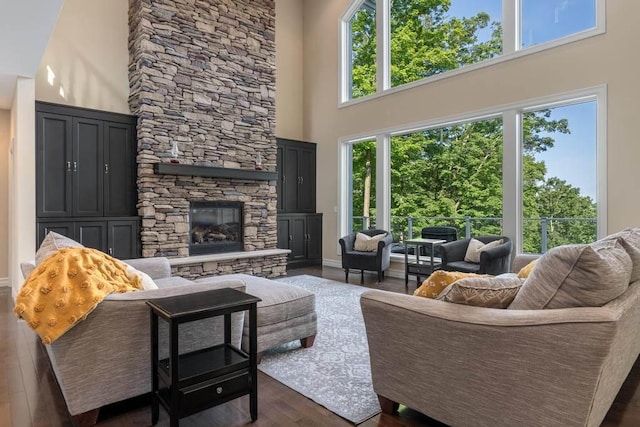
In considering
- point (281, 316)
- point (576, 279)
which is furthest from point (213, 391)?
point (576, 279)

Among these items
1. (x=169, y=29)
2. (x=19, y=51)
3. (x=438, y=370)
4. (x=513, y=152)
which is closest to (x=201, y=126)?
(x=169, y=29)

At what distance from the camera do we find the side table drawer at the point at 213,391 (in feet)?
6.14

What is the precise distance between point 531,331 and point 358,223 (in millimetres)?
5919

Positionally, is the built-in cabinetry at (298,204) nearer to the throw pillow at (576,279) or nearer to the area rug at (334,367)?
the area rug at (334,367)

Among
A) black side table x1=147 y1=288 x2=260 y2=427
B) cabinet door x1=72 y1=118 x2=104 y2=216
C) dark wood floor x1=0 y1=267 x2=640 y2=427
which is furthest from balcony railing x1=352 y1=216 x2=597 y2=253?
cabinet door x1=72 y1=118 x2=104 y2=216

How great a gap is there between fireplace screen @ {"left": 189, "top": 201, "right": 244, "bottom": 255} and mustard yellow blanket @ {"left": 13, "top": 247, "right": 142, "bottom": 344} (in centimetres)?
390

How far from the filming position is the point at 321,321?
3.92m

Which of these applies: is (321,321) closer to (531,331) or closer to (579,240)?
(531,331)

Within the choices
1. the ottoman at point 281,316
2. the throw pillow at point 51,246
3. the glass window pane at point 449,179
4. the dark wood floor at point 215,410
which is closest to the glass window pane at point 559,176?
the glass window pane at point 449,179

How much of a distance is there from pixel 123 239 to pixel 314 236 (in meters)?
3.57

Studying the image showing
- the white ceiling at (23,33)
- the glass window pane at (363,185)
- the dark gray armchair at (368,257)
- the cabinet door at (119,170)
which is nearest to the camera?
the white ceiling at (23,33)

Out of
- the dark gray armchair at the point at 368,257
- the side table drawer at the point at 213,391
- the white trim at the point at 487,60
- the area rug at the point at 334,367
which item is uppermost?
the white trim at the point at 487,60

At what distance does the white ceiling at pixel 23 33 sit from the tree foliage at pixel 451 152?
16.6 ft

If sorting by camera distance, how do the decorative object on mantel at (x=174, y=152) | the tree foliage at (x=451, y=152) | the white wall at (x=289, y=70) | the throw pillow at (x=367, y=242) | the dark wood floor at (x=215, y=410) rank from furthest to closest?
the white wall at (x=289, y=70), the throw pillow at (x=367, y=242), the decorative object on mantel at (x=174, y=152), the tree foliage at (x=451, y=152), the dark wood floor at (x=215, y=410)
